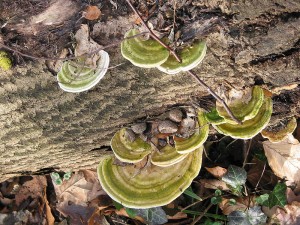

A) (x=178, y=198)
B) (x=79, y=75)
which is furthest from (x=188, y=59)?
(x=178, y=198)

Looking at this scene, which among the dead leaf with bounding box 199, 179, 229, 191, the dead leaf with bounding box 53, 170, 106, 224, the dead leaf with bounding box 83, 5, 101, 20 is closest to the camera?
the dead leaf with bounding box 83, 5, 101, 20

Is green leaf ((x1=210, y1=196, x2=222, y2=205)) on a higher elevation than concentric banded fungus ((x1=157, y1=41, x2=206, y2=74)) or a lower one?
lower

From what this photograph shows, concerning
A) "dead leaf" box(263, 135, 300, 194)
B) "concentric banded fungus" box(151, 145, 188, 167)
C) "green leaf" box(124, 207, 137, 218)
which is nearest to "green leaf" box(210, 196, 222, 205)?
"dead leaf" box(263, 135, 300, 194)

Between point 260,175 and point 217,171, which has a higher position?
→ point 217,171

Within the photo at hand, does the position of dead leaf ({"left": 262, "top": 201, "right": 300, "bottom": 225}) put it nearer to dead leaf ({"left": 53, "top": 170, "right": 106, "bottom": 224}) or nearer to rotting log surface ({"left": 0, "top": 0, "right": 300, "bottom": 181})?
→ rotting log surface ({"left": 0, "top": 0, "right": 300, "bottom": 181})

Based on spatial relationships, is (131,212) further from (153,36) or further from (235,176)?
(153,36)

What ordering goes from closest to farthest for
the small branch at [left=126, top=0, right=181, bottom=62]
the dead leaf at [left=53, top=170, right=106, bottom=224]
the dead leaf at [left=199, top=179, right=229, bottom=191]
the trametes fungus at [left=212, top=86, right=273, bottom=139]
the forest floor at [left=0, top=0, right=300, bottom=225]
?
the small branch at [left=126, top=0, right=181, bottom=62] < the forest floor at [left=0, top=0, right=300, bottom=225] < the trametes fungus at [left=212, top=86, right=273, bottom=139] < the dead leaf at [left=199, top=179, right=229, bottom=191] < the dead leaf at [left=53, top=170, right=106, bottom=224]

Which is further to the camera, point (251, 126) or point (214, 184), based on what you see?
point (214, 184)

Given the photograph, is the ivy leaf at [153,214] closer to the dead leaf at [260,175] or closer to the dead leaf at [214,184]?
the dead leaf at [214,184]
